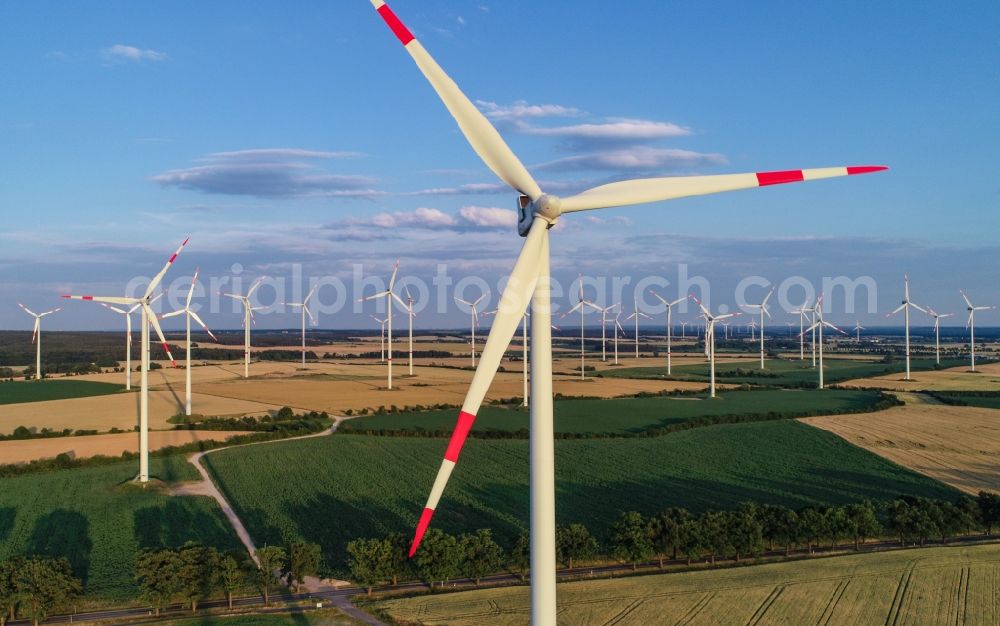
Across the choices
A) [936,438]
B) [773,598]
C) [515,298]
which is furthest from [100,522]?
[936,438]

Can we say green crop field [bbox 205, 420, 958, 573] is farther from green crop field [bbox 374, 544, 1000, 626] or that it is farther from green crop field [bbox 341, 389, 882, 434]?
green crop field [bbox 374, 544, 1000, 626]

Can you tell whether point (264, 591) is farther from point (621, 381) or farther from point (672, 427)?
point (621, 381)

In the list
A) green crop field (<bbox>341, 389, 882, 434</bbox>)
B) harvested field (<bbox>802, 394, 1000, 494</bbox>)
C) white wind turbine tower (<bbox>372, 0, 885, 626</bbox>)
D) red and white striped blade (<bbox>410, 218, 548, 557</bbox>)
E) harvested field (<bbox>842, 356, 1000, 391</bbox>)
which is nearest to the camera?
red and white striped blade (<bbox>410, 218, 548, 557</bbox>)

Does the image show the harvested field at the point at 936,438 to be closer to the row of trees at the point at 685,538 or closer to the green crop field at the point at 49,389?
the row of trees at the point at 685,538

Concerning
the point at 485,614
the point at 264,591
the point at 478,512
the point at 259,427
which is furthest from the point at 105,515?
the point at 259,427

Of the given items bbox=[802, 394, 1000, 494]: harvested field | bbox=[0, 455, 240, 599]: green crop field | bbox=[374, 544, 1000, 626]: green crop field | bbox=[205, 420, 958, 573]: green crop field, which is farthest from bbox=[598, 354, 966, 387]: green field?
bbox=[0, 455, 240, 599]: green crop field

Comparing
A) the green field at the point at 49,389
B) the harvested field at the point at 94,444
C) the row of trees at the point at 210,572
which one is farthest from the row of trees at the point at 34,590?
the green field at the point at 49,389

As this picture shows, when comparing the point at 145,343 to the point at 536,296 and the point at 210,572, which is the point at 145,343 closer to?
the point at 210,572
